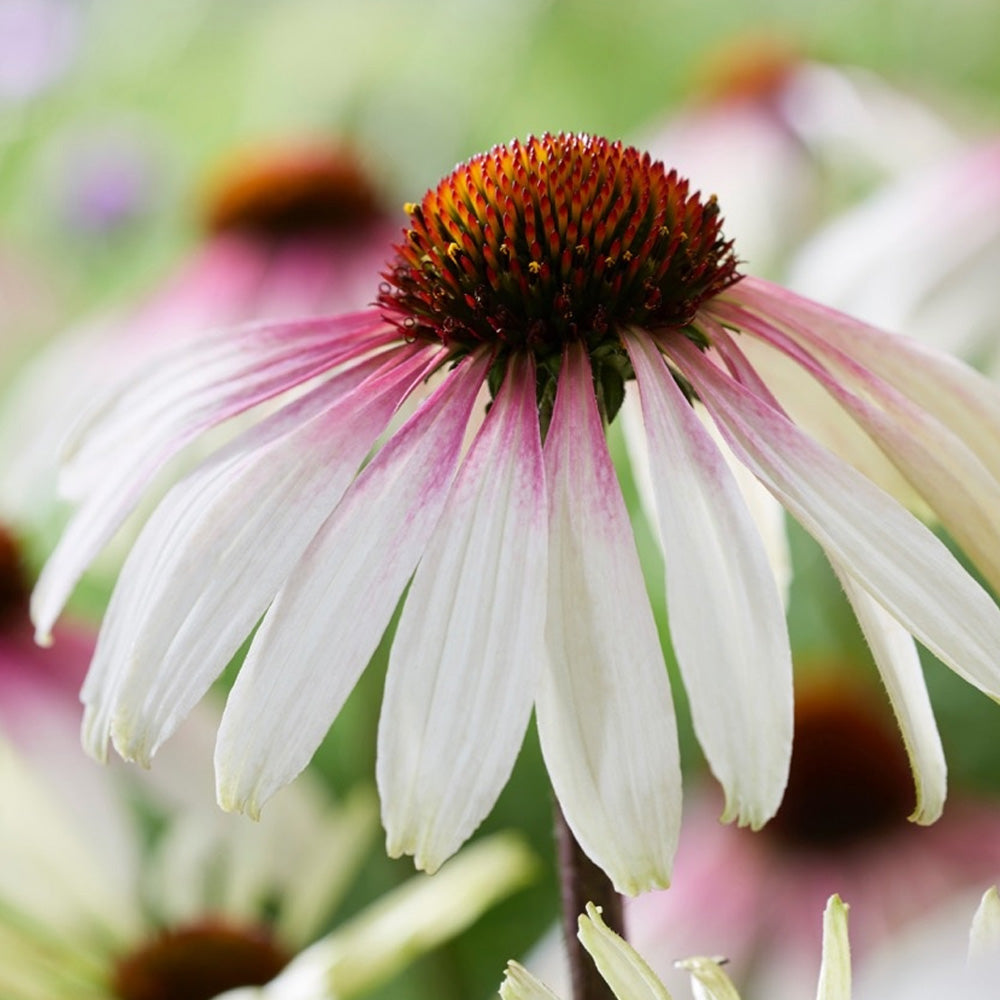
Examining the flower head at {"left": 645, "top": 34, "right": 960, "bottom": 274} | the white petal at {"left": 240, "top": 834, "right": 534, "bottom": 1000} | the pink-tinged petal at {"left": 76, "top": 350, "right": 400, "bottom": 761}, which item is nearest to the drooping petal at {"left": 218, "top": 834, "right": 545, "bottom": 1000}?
the white petal at {"left": 240, "top": 834, "right": 534, "bottom": 1000}

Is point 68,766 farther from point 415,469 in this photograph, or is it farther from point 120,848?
point 415,469

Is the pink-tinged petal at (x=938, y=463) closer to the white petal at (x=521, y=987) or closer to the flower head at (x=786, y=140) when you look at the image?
the white petal at (x=521, y=987)

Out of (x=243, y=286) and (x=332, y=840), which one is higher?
(x=243, y=286)

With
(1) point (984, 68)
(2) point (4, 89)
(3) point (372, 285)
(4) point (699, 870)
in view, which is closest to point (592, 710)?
(4) point (699, 870)

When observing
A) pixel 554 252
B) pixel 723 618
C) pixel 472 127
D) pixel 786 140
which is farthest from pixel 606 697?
pixel 472 127

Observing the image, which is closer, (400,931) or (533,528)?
(533,528)

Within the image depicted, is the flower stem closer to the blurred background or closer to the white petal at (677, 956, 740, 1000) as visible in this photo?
the white petal at (677, 956, 740, 1000)

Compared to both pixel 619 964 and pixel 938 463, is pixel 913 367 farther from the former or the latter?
pixel 619 964

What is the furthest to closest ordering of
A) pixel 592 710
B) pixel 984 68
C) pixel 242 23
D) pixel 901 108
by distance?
pixel 242 23, pixel 984 68, pixel 901 108, pixel 592 710
